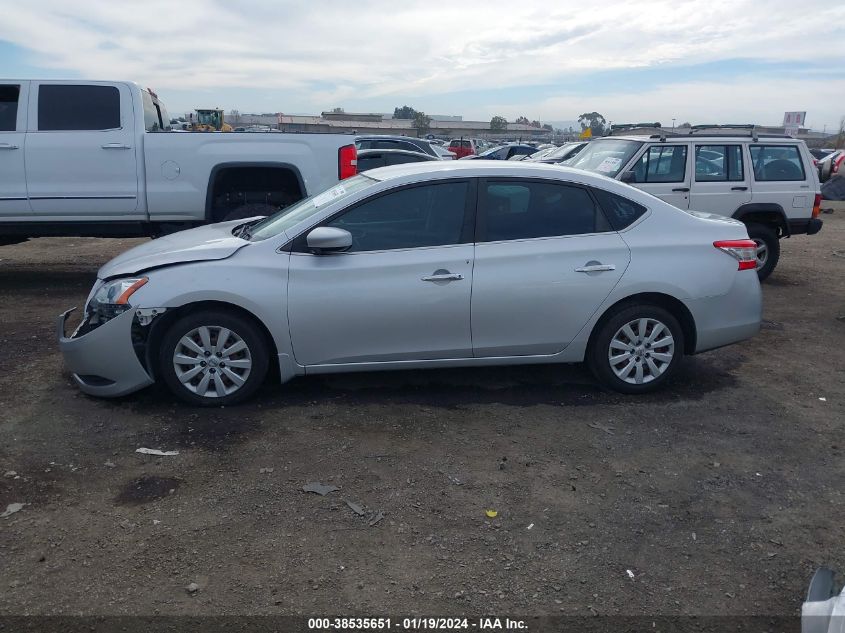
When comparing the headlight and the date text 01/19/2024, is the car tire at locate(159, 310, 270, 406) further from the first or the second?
the date text 01/19/2024

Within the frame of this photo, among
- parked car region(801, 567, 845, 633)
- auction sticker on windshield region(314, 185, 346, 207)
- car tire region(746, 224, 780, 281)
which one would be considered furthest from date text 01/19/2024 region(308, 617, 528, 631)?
car tire region(746, 224, 780, 281)

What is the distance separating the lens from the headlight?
16.2 ft

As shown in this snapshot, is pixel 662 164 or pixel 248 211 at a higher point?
pixel 662 164

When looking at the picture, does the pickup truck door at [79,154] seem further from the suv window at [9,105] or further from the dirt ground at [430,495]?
the dirt ground at [430,495]

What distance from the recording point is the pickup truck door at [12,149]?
812cm

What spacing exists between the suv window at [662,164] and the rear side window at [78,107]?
6.41 metres

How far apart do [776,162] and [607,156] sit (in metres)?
2.19

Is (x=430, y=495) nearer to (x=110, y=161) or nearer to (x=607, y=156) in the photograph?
(x=110, y=161)

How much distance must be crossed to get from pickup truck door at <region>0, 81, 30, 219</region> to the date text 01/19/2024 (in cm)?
701

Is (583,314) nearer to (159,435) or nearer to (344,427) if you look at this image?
(344,427)

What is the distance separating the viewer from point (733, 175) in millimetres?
9727

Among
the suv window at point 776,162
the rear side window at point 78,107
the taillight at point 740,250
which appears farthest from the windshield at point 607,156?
the rear side window at point 78,107

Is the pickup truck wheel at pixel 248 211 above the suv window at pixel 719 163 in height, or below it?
below

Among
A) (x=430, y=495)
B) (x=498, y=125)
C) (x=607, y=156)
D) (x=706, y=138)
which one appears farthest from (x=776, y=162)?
(x=498, y=125)
